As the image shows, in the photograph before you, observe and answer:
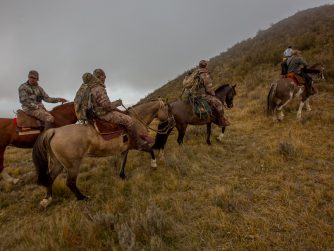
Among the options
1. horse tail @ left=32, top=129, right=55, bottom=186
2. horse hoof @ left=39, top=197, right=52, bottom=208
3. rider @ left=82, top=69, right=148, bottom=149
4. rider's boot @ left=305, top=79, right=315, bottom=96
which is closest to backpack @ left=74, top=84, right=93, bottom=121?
rider @ left=82, top=69, right=148, bottom=149

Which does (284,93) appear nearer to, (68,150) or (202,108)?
(202,108)

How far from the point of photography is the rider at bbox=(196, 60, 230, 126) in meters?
9.44

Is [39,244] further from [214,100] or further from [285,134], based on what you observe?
[285,134]

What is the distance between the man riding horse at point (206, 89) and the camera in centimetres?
944

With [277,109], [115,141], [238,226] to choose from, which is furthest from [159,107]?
[277,109]

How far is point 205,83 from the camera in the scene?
950cm

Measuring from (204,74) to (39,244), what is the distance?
691cm

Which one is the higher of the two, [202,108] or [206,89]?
[206,89]

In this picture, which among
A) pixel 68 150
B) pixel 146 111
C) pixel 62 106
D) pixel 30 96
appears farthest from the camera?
pixel 62 106

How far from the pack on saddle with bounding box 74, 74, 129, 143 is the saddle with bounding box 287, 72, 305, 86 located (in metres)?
8.46

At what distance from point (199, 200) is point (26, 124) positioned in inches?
207

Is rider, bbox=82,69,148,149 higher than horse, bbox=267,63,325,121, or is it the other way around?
rider, bbox=82,69,148,149

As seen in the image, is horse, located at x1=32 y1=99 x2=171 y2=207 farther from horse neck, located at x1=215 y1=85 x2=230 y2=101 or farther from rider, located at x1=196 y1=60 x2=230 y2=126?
horse neck, located at x1=215 y1=85 x2=230 y2=101

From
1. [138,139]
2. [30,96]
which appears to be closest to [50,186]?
[138,139]
